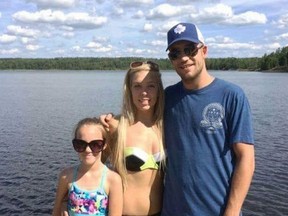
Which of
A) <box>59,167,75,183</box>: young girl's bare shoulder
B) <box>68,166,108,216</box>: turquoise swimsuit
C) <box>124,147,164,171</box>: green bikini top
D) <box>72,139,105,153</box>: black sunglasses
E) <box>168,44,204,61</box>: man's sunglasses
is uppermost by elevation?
<box>168,44,204,61</box>: man's sunglasses

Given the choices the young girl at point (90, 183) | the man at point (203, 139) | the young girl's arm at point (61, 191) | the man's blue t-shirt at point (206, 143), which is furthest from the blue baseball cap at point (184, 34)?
the young girl's arm at point (61, 191)

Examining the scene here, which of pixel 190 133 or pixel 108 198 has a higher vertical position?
pixel 190 133

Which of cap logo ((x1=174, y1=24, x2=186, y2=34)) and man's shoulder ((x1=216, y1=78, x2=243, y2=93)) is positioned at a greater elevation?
cap logo ((x1=174, y1=24, x2=186, y2=34))

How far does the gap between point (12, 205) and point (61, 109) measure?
84.2ft

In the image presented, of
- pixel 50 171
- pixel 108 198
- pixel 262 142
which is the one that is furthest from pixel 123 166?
pixel 262 142

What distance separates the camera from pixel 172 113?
160 inches

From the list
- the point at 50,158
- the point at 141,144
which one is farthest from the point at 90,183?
the point at 50,158

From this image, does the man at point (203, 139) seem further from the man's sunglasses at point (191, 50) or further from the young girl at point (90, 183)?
the young girl at point (90, 183)

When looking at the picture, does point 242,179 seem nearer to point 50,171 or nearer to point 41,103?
point 50,171

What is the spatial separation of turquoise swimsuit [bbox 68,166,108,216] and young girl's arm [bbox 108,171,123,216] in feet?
0.20

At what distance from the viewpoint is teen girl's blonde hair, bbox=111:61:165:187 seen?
4.24m

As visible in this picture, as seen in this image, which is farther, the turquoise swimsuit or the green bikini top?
the green bikini top

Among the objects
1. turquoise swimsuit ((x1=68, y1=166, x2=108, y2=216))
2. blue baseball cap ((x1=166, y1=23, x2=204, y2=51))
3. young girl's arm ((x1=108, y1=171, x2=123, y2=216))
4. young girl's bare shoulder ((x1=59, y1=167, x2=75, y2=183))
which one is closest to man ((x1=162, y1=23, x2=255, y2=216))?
blue baseball cap ((x1=166, y1=23, x2=204, y2=51))

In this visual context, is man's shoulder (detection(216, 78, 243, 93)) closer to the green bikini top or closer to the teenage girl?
the teenage girl
